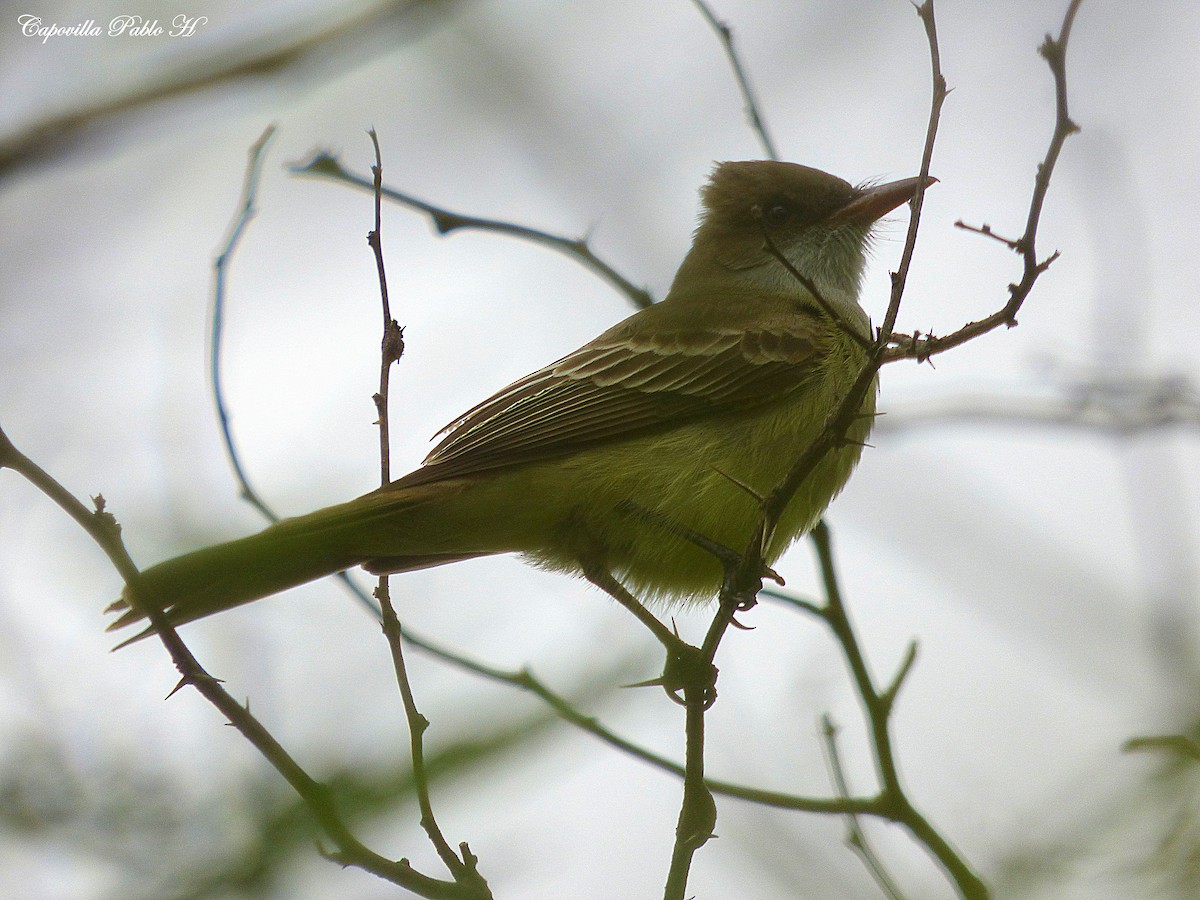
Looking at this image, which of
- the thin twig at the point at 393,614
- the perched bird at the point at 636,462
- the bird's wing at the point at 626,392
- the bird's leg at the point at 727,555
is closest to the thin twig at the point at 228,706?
the thin twig at the point at 393,614

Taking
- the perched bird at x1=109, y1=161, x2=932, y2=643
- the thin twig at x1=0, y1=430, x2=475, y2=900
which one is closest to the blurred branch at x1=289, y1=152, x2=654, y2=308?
the perched bird at x1=109, y1=161, x2=932, y2=643

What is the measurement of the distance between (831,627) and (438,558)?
1747 mm

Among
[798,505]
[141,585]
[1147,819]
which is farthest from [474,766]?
[798,505]

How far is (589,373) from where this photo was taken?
5797 mm

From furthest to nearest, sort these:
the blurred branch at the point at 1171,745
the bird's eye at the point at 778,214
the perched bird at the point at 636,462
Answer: the bird's eye at the point at 778,214, the perched bird at the point at 636,462, the blurred branch at the point at 1171,745

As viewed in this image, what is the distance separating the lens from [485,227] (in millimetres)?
5574

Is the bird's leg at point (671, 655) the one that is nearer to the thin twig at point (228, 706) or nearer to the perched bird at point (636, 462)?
the perched bird at point (636, 462)

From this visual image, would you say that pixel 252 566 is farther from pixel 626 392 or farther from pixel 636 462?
pixel 626 392

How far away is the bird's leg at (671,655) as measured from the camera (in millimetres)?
4340

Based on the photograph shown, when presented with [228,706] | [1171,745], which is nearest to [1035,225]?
[1171,745]

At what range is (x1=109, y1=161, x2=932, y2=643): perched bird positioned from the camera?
16.4 ft

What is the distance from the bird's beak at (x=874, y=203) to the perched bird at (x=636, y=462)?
0.01m

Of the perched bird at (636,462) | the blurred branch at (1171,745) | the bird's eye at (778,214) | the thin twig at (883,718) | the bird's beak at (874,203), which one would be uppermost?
the bird's eye at (778,214)

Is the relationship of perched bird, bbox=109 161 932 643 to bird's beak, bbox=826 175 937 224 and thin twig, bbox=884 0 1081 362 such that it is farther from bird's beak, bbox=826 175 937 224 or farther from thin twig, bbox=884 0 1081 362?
thin twig, bbox=884 0 1081 362
